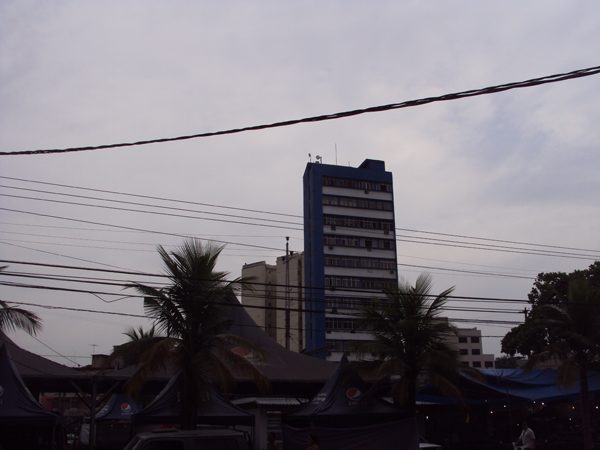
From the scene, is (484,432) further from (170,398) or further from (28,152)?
(28,152)

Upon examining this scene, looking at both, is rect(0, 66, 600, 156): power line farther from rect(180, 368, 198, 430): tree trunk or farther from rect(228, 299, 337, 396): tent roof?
rect(228, 299, 337, 396): tent roof

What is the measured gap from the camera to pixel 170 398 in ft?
47.3

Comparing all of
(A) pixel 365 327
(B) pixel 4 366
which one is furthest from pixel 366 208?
(B) pixel 4 366

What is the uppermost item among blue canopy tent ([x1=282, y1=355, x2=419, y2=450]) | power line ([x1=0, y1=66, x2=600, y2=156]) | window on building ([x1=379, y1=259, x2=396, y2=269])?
window on building ([x1=379, y1=259, x2=396, y2=269])

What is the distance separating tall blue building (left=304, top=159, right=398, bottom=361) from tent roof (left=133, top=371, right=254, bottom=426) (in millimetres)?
43056

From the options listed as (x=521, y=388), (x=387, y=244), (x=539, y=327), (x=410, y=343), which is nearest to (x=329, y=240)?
(x=387, y=244)

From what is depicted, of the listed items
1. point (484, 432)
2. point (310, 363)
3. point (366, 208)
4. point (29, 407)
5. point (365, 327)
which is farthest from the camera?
point (366, 208)

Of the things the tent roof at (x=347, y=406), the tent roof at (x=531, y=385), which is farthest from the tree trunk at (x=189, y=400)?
the tent roof at (x=531, y=385)

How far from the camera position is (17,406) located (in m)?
14.2

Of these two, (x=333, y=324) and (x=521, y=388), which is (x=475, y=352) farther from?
(x=521, y=388)

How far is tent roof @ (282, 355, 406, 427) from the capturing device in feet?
49.8

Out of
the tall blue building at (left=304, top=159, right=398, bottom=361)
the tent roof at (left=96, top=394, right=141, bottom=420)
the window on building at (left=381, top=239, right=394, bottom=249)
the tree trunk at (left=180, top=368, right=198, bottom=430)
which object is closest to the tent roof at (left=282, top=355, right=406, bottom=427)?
the tree trunk at (left=180, top=368, right=198, bottom=430)

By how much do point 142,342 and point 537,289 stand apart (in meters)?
34.7

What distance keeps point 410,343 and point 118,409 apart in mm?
13385
